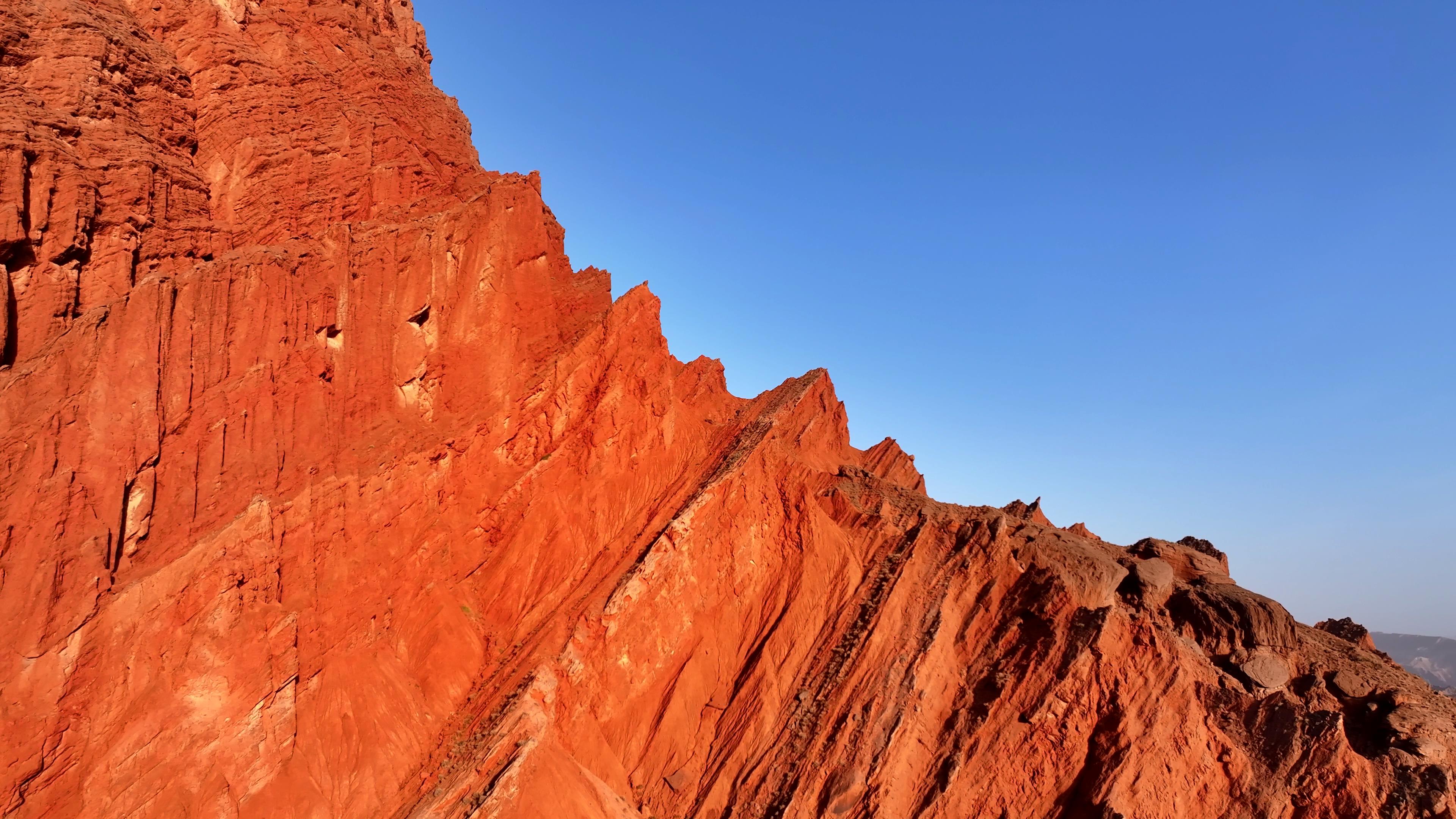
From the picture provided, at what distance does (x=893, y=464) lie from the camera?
43.4 m

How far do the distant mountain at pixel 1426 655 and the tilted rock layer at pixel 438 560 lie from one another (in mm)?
149261

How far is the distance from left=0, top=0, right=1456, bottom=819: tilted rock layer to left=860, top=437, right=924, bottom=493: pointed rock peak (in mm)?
11348

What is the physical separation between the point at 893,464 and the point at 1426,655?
20923 cm

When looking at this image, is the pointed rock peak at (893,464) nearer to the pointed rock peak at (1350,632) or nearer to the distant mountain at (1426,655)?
the pointed rock peak at (1350,632)

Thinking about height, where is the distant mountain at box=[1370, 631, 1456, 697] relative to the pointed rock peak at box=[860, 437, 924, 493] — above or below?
above

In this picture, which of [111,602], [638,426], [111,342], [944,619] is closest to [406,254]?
[111,342]

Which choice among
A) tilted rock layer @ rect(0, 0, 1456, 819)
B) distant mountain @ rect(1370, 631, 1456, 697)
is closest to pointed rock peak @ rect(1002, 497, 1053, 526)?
tilted rock layer @ rect(0, 0, 1456, 819)

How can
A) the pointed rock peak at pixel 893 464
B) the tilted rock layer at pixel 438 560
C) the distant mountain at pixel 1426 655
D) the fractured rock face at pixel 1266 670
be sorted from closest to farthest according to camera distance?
the tilted rock layer at pixel 438 560 → the fractured rock face at pixel 1266 670 → the pointed rock peak at pixel 893 464 → the distant mountain at pixel 1426 655

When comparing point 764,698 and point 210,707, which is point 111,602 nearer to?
point 210,707

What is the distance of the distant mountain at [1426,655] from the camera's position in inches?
5463

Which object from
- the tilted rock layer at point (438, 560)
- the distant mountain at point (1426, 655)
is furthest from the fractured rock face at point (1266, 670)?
the distant mountain at point (1426, 655)

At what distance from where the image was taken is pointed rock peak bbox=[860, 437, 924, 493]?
1679 inches

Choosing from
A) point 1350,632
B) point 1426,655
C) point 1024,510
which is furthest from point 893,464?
point 1426,655

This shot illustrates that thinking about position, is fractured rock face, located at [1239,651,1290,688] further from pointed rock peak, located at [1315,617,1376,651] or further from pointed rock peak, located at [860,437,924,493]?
pointed rock peak, located at [860,437,924,493]
